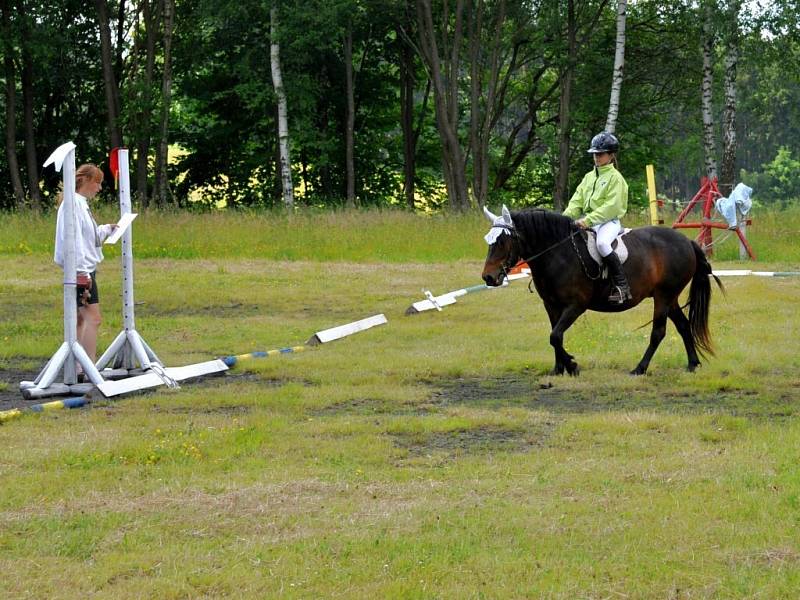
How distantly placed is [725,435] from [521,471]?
5.95ft

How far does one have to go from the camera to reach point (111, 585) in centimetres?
556

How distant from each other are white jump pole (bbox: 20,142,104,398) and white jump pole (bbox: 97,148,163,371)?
0.68 m

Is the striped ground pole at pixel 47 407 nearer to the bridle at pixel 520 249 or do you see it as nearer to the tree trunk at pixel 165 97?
the bridle at pixel 520 249

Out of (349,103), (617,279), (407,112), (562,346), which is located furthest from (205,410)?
(407,112)

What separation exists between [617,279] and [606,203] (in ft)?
2.39

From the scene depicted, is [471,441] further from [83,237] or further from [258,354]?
[258,354]

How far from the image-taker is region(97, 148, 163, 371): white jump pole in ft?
36.4

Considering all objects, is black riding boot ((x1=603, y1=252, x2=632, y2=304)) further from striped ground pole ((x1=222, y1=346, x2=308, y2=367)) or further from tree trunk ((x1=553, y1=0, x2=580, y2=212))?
tree trunk ((x1=553, y1=0, x2=580, y2=212))

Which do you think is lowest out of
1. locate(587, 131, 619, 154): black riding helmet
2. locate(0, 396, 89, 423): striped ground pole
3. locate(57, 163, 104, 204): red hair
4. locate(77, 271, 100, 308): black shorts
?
locate(0, 396, 89, 423): striped ground pole

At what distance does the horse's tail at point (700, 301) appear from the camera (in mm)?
12031

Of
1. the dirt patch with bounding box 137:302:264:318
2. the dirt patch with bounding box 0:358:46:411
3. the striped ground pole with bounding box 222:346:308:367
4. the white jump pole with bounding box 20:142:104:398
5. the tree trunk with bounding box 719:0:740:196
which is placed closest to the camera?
the white jump pole with bounding box 20:142:104:398

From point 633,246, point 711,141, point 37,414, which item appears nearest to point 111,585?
point 37,414

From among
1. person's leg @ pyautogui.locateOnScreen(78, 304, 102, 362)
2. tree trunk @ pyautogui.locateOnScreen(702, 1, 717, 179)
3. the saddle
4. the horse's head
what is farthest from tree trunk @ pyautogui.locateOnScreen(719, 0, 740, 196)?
person's leg @ pyautogui.locateOnScreen(78, 304, 102, 362)

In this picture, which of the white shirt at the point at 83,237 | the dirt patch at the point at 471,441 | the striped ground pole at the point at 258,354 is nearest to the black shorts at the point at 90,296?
the white shirt at the point at 83,237
